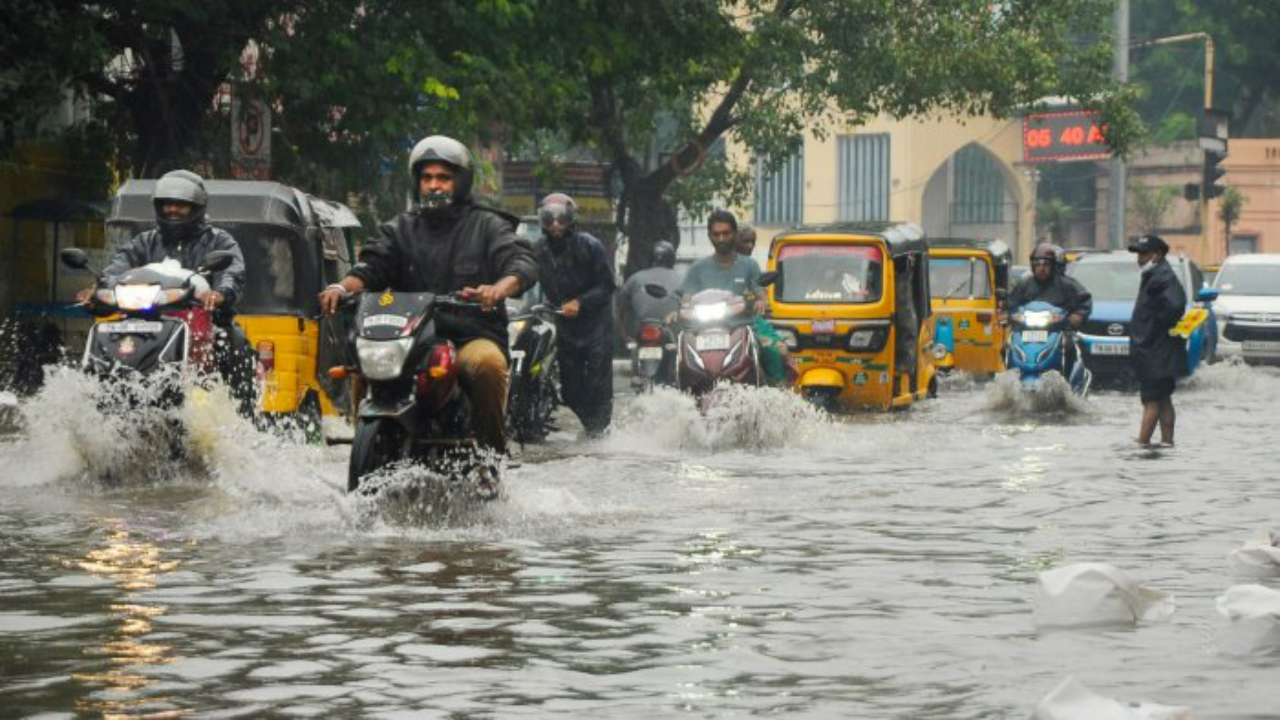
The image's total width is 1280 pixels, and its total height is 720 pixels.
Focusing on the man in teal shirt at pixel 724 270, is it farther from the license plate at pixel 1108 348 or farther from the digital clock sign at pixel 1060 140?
the digital clock sign at pixel 1060 140

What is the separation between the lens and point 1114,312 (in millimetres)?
30797

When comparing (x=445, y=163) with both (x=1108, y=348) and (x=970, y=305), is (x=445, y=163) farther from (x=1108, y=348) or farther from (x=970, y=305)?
(x=970, y=305)

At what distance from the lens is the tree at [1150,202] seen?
77625 mm

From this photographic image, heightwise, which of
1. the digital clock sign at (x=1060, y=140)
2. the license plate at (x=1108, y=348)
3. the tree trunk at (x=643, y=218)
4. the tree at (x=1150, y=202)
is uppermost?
the digital clock sign at (x=1060, y=140)

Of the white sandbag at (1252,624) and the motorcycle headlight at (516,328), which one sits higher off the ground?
the motorcycle headlight at (516,328)

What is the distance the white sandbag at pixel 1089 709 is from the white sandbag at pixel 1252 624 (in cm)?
169

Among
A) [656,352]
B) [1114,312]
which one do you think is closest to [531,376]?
[656,352]

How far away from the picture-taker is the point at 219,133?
26.8 m

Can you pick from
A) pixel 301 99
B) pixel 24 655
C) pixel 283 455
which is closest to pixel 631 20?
pixel 301 99

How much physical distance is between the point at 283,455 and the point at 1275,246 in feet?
236

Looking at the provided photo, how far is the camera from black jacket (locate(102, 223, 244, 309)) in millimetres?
13930

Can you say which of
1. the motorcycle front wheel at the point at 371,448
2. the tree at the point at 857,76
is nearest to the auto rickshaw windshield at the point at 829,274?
the tree at the point at 857,76

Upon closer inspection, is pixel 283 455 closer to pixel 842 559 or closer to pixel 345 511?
pixel 345 511

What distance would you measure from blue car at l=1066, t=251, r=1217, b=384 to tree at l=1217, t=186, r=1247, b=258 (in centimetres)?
4037
